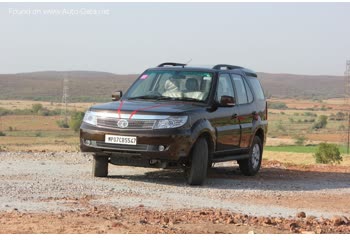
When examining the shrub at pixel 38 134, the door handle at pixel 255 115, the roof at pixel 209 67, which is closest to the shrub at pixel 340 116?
the shrub at pixel 38 134

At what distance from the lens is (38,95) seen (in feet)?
478

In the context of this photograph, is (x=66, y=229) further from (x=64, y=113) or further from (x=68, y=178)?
(x=64, y=113)

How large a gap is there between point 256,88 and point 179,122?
3.58 metres

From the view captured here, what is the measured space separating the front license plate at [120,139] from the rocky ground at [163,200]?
2.15 ft

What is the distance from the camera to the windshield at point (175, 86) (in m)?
13.5

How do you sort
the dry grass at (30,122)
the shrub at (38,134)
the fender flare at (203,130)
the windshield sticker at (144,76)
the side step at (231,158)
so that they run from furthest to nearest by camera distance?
the dry grass at (30,122), the shrub at (38,134), the windshield sticker at (144,76), the side step at (231,158), the fender flare at (203,130)

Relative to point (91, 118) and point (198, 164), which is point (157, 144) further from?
point (91, 118)

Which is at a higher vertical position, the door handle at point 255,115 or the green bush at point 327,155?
the door handle at point 255,115

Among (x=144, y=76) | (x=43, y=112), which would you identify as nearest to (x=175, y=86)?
(x=144, y=76)

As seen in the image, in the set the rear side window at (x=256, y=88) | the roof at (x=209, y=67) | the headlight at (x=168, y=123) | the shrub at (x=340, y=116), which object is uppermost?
the roof at (x=209, y=67)

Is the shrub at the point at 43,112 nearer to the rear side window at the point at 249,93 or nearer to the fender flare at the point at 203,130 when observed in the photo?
the rear side window at the point at 249,93

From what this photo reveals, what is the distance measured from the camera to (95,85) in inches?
5669

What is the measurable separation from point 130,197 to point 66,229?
3199 millimetres

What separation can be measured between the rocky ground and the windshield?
142 cm
